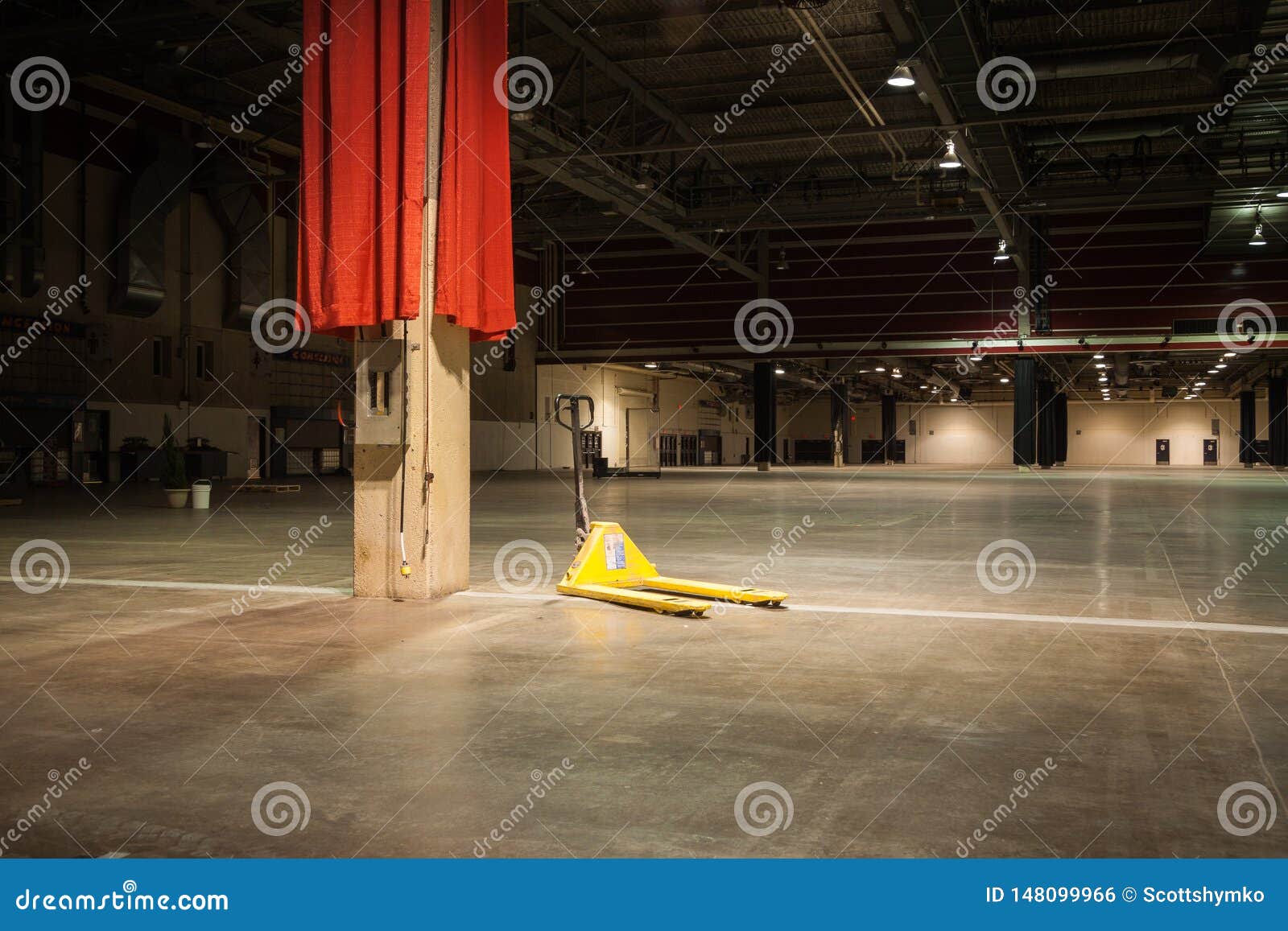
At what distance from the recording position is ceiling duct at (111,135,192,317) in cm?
2541

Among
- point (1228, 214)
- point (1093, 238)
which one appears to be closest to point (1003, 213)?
point (1228, 214)

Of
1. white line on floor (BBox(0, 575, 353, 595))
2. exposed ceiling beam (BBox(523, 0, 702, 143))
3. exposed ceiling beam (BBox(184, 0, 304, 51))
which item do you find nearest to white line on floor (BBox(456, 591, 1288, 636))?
white line on floor (BBox(0, 575, 353, 595))

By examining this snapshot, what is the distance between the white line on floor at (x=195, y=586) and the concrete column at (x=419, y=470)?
0.52 m

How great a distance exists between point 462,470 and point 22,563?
4685 millimetres

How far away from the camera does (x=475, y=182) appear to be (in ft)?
25.9

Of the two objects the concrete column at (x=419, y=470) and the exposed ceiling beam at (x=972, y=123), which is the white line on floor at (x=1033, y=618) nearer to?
the concrete column at (x=419, y=470)

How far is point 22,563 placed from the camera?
9.52 m

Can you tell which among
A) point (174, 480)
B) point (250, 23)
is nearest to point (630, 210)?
point (250, 23)

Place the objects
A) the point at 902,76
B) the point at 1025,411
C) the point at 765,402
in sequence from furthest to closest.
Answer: the point at 765,402 < the point at 1025,411 < the point at 902,76

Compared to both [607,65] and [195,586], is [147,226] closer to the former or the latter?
[607,65]

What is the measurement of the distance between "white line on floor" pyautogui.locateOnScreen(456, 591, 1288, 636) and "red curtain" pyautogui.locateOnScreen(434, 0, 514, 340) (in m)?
2.25

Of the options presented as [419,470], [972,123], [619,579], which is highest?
[972,123]

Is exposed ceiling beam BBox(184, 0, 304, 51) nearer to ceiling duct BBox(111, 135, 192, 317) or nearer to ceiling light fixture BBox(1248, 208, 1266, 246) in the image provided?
ceiling duct BBox(111, 135, 192, 317)

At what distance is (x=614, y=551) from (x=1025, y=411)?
35228 millimetres
